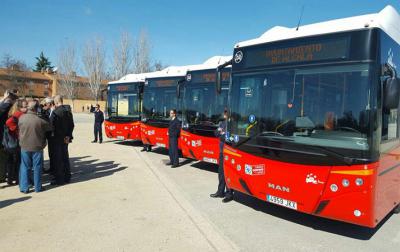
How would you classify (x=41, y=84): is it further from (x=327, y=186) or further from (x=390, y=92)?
(x=390, y=92)

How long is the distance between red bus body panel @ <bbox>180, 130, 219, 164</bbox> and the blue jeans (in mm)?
4085

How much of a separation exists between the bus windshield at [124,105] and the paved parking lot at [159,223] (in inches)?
272

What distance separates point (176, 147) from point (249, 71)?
5055 millimetres

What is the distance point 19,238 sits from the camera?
4.42m

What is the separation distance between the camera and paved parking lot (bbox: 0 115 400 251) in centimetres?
439

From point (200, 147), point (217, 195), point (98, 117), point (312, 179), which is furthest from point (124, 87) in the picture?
point (312, 179)

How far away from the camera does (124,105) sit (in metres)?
14.9

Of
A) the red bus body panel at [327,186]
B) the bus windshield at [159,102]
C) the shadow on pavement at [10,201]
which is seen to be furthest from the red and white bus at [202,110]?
the shadow on pavement at [10,201]

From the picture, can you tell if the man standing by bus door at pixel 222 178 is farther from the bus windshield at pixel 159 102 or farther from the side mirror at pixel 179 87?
the bus windshield at pixel 159 102

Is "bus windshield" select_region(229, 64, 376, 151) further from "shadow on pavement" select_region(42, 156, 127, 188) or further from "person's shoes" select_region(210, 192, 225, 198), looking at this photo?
"shadow on pavement" select_region(42, 156, 127, 188)

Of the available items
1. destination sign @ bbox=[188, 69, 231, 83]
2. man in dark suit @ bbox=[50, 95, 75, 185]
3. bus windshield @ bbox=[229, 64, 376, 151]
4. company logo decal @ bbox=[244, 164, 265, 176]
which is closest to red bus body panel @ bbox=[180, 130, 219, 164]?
destination sign @ bbox=[188, 69, 231, 83]

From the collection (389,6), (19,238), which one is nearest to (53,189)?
(19,238)

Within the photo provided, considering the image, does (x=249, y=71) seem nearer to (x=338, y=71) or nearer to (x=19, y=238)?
(x=338, y=71)

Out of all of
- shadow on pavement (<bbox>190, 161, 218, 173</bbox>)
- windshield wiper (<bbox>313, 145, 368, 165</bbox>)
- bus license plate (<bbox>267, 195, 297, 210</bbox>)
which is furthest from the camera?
shadow on pavement (<bbox>190, 161, 218, 173</bbox>)
